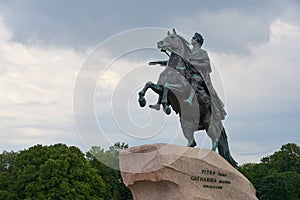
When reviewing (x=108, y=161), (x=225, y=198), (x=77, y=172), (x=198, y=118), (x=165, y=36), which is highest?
(x=77, y=172)

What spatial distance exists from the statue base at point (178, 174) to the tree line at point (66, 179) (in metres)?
18.4

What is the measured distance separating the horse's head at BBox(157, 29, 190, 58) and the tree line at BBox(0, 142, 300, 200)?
704 inches

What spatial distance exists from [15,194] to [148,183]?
26.7 m

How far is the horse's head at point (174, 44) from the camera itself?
11.2 metres

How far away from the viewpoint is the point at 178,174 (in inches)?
389

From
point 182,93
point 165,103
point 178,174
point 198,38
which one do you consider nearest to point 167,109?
point 165,103

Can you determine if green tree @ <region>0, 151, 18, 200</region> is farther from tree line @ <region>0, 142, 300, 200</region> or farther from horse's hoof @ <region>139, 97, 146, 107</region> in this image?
horse's hoof @ <region>139, 97, 146, 107</region>

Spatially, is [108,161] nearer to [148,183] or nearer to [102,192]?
[148,183]

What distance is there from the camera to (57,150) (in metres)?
36.9

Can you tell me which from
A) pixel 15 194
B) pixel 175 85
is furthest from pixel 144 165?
pixel 15 194

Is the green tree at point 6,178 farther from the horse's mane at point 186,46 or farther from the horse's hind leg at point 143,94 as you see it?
the horse's hind leg at point 143,94

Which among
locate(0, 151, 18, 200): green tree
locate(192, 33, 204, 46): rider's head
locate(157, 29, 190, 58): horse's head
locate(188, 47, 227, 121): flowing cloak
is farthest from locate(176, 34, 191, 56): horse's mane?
locate(0, 151, 18, 200): green tree

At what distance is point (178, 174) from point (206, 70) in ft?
10.5

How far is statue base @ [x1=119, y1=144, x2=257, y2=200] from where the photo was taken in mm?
9789
